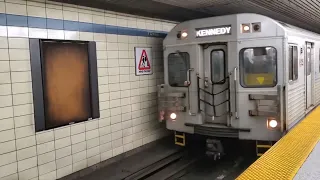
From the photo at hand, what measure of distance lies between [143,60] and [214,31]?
1864 millimetres

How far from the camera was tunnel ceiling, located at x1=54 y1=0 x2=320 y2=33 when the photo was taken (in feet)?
19.8

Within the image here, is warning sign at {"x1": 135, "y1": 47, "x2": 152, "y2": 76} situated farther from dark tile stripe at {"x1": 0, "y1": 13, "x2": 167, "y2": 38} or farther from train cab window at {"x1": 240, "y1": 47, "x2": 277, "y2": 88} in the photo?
train cab window at {"x1": 240, "y1": 47, "x2": 277, "y2": 88}

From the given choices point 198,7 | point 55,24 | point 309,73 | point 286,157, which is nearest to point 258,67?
point 198,7

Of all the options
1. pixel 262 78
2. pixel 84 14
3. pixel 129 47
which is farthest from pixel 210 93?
pixel 84 14

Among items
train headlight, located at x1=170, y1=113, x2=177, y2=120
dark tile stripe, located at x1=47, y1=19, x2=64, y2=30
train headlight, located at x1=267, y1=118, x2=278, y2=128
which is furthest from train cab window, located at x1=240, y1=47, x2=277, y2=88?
dark tile stripe, located at x1=47, y1=19, x2=64, y2=30

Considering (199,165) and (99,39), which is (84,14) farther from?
(199,165)

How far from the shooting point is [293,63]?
20.5ft

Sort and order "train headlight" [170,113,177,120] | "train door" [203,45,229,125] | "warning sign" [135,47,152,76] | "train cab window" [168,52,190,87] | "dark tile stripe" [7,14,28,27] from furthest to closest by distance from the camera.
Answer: "warning sign" [135,47,152,76] < "train headlight" [170,113,177,120] < "train cab window" [168,52,190,87] < "train door" [203,45,229,125] < "dark tile stripe" [7,14,28,27]

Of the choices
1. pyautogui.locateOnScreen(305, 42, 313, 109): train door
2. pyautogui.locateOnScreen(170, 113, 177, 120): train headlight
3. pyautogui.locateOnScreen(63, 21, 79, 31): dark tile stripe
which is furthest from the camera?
pyautogui.locateOnScreen(305, 42, 313, 109): train door

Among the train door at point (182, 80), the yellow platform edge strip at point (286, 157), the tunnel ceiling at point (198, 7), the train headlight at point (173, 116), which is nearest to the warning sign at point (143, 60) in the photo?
the train door at point (182, 80)

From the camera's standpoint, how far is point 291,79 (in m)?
6.11

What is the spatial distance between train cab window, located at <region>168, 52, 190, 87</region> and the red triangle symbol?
26.3 inches

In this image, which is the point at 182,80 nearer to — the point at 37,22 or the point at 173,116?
the point at 173,116

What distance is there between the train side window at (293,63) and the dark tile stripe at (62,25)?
3.14 m
